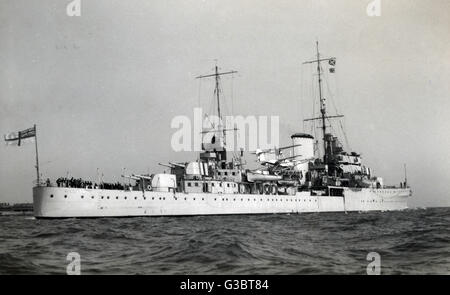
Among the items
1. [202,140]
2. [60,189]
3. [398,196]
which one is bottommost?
[398,196]

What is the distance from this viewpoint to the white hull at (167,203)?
91.1 ft

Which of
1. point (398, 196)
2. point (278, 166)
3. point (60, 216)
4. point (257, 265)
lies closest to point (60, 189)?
point (60, 216)

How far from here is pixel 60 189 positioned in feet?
90.7

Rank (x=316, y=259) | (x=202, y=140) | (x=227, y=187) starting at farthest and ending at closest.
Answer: (x=202, y=140) → (x=227, y=187) → (x=316, y=259)

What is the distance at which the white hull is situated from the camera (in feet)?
91.1

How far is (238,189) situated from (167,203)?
1024 centimetres

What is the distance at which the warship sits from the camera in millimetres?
28688

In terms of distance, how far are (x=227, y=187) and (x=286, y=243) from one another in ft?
83.6

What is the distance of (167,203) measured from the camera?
32906mm

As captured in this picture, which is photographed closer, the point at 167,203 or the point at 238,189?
the point at 167,203

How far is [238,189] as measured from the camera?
136 feet

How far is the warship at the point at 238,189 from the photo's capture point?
28.7m
